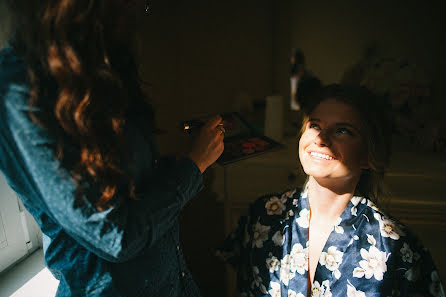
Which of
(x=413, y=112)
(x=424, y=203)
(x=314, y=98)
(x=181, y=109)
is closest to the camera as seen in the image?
(x=314, y=98)

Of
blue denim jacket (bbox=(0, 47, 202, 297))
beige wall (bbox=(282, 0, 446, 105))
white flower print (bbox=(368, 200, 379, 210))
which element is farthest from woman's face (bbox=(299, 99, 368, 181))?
beige wall (bbox=(282, 0, 446, 105))

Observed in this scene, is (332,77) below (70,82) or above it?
below

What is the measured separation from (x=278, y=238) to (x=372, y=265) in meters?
0.30

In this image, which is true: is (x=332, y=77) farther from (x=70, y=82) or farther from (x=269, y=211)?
Result: (x=70, y=82)

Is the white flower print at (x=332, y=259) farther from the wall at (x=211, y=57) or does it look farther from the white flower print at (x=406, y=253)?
the wall at (x=211, y=57)

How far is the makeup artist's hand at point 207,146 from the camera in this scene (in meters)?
0.76

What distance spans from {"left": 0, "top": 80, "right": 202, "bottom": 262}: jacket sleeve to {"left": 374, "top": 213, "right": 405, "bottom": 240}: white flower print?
0.70 meters

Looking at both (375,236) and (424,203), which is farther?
(424,203)

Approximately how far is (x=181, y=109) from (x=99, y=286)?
140cm

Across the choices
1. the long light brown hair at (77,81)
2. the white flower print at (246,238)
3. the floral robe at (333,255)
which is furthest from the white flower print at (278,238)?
the long light brown hair at (77,81)

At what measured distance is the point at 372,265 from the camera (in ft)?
3.09

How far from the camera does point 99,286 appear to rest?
0.65 metres

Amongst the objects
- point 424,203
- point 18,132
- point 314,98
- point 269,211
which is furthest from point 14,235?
point 424,203

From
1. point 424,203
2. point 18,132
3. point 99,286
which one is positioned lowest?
point 424,203
